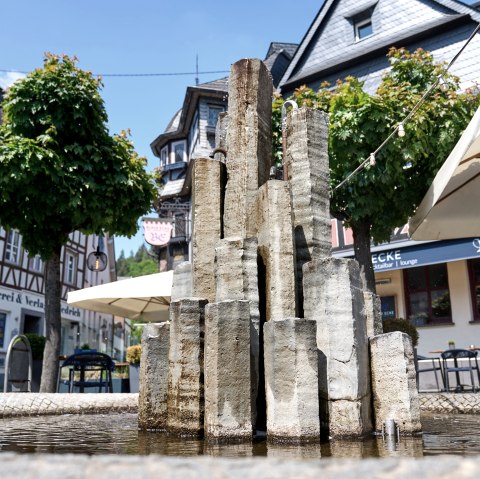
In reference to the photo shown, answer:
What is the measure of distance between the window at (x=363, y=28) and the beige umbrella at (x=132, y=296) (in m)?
12.8

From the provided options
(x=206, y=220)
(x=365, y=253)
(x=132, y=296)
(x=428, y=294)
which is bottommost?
(x=206, y=220)

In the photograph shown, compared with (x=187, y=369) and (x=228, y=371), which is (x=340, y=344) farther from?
(x=187, y=369)

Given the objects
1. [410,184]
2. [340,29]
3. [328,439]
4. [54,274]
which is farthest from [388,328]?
[340,29]

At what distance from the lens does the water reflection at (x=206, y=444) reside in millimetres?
2717

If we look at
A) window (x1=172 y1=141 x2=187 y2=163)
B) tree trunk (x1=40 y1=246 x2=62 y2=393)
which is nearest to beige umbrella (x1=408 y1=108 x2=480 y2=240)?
tree trunk (x1=40 y1=246 x2=62 y2=393)

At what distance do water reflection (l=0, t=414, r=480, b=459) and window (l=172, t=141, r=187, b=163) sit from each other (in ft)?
93.4

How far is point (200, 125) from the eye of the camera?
2830 centimetres

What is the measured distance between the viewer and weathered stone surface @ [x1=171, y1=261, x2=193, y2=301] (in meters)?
4.76

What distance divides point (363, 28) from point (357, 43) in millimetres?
999

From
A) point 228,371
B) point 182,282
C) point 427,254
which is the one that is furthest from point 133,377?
point 427,254

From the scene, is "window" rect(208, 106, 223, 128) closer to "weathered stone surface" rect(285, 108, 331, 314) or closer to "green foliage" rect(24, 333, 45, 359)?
"green foliage" rect(24, 333, 45, 359)

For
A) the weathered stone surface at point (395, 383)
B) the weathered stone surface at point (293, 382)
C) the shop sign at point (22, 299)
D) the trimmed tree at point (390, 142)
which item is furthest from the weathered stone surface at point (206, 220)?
the shop sign at point (22, 299)

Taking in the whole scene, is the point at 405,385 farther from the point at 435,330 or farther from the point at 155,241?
the point at 155,241

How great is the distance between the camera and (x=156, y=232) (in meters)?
24.4
